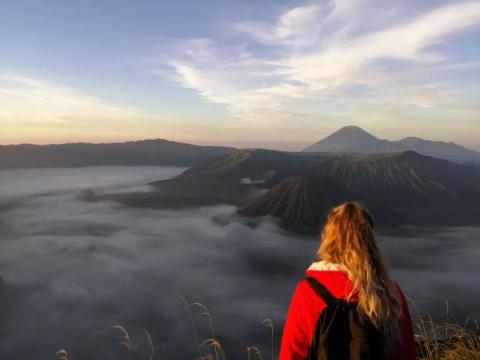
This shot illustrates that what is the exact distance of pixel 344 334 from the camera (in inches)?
91.3

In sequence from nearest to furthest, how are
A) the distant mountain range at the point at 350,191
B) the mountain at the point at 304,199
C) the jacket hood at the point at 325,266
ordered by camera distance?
1. the jacket hood at the point at 325,266
2. the mountain at the point at 304,199
3. the distant mountain range at the point at 350,191

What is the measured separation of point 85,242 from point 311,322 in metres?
127

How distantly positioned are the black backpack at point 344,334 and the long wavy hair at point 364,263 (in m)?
Result: 0.05

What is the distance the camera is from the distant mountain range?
4909 inches

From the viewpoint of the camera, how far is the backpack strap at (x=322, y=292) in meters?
2.31

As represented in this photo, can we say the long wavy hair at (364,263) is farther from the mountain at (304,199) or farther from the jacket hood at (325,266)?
the mountain at (304,199)

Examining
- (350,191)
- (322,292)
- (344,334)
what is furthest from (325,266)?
(350,191)

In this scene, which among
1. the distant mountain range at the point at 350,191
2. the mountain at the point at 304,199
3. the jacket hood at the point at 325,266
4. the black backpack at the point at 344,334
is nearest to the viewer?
the black backpack at the point at 344,334

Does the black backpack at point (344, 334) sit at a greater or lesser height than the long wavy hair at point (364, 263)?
lesser

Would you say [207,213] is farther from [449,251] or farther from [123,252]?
[449,251]

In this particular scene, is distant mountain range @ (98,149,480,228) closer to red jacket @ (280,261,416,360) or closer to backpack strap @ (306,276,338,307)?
red jacket @ (280,261,416,360)

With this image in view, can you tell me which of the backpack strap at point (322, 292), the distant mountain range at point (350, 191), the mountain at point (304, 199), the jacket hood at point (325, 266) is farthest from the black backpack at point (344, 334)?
the distant mountain range at point (350, 191)

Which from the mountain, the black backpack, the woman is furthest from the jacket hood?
the mountain

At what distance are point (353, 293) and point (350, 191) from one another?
140m
